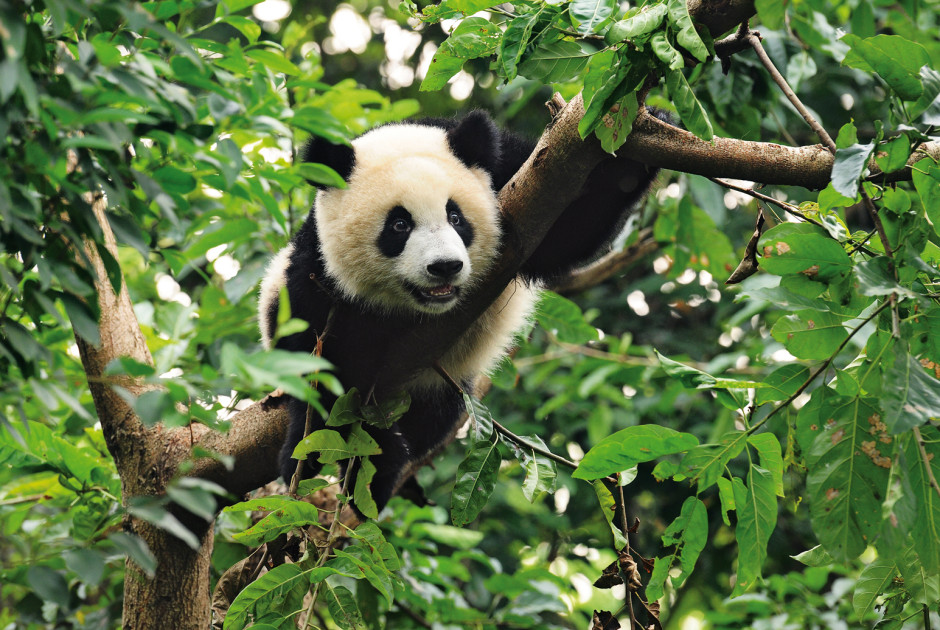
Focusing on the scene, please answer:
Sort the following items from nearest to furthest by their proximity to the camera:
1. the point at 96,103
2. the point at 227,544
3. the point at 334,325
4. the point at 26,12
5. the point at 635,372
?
the point at 96,103, the point at 26,12, the point at 334,325, the point at 227,544, the point at 635,372

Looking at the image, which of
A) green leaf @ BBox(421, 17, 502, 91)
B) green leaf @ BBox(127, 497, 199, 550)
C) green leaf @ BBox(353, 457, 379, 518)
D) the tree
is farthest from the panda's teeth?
green leaf @ BBox(127, 497, 199, 550)

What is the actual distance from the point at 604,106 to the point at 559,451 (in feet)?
13.6

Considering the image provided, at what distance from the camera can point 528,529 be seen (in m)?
5.52

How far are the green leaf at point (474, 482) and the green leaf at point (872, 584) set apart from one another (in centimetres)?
106

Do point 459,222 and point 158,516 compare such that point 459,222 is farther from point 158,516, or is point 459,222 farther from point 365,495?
point 158,516

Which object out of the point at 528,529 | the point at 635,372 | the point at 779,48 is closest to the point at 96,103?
the point at 779,48

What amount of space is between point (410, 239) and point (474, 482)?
3.35 feet

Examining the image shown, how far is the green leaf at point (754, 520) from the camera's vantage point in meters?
1.92

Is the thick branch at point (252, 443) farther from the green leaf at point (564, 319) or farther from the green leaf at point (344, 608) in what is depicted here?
the green leaf at point (564, 319)

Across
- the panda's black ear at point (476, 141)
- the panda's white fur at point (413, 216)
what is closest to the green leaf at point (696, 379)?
the panda's white fur at point (413, 216)

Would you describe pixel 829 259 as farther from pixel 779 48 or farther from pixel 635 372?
pixel 635 372

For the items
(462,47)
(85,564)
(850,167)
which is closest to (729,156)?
(850,167)

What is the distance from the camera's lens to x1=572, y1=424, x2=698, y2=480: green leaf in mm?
1960

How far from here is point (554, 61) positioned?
2086 millimetres
